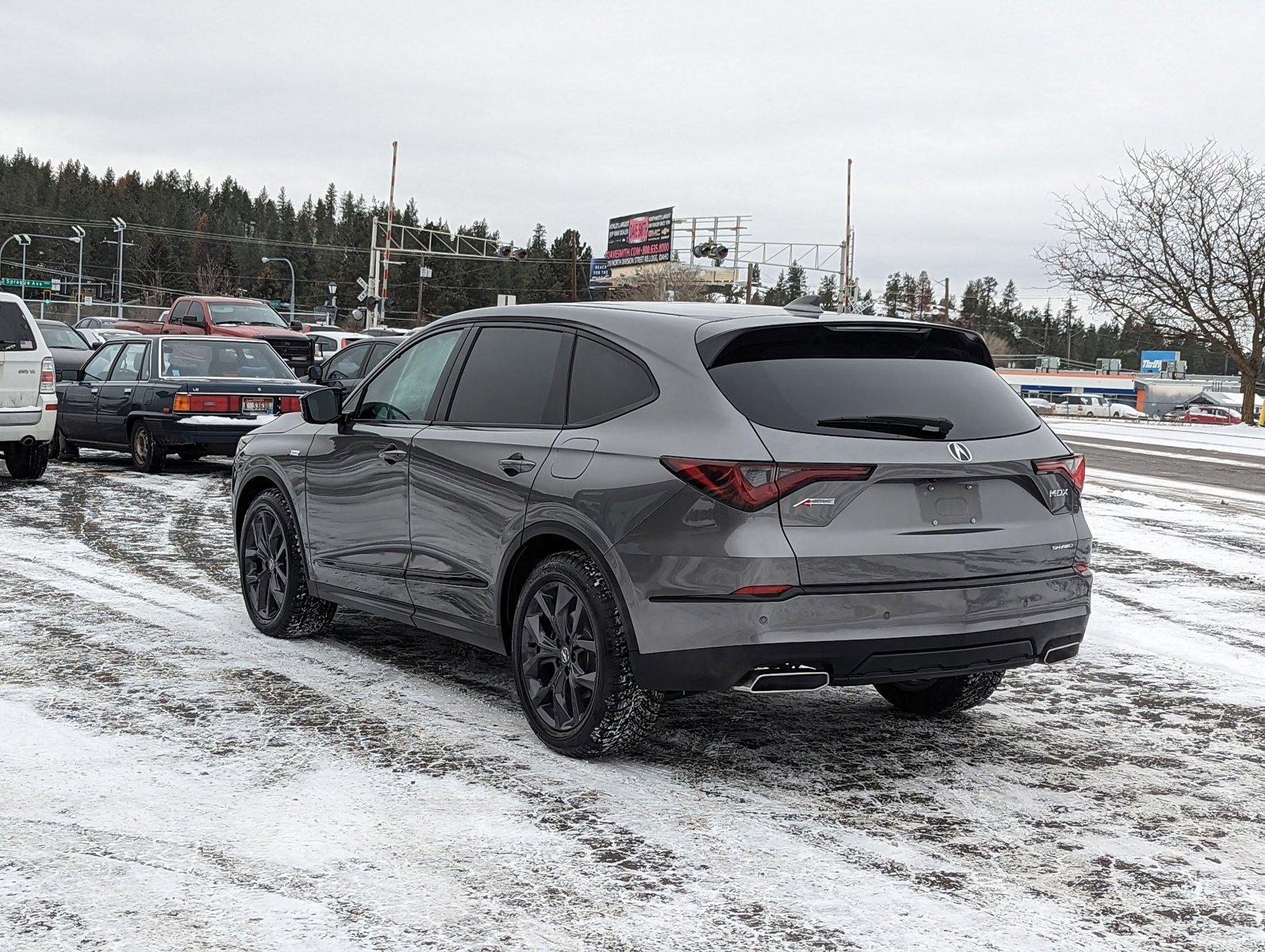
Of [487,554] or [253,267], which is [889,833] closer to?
[487,554]

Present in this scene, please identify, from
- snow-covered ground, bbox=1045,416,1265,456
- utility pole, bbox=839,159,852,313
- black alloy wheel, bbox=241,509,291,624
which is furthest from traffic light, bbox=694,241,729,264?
black alloy wheel, bbox=241,509,291,624

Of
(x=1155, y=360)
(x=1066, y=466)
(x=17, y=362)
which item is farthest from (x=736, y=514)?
(x=1155, y=360)

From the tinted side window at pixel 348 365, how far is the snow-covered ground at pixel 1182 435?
10.7 m

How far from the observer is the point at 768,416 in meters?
4.73

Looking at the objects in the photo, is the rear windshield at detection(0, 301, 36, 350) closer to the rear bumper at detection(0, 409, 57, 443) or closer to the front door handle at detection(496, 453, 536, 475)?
the rear bumper at detection(0, 409, 57, 443)

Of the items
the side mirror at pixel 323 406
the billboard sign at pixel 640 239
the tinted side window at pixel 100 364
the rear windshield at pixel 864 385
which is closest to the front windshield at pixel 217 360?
the tinted side window at pixel 100 364

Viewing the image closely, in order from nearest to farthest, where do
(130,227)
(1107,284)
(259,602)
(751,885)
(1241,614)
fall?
1. (751,885)
2. (259,602)
3. (1241,614)
4. (1107,284)
5. (130,227)

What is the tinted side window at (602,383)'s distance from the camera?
513cm

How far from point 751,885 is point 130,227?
170 m

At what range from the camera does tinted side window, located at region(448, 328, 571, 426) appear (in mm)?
5539

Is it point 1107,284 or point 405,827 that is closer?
point 405,827

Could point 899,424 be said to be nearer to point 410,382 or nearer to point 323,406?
point 410,382

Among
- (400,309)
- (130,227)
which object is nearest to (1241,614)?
(400,309)

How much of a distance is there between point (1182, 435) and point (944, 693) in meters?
23.7
